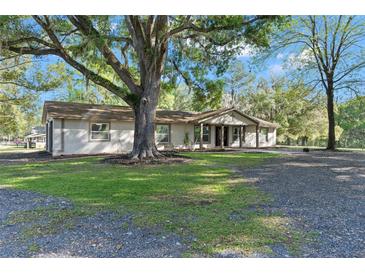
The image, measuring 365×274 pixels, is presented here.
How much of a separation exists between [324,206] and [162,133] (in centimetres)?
1595

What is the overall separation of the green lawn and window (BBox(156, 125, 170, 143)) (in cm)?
Result: 1165

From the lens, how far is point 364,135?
1735 inches

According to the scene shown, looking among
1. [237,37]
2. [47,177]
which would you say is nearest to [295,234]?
[47,177]

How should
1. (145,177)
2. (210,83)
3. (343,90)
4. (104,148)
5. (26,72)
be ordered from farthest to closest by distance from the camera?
(343,90) → (26,72) → (104,148) → (210,83) → (145,177)

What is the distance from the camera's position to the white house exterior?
1647 centimetres

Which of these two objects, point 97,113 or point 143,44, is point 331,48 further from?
point 97,113

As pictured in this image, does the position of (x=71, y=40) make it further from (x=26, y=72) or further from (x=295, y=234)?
(x=295, y=234)

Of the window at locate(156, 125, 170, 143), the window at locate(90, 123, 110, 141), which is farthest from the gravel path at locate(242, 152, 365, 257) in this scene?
the window at locate(156, 125, 170, 143)

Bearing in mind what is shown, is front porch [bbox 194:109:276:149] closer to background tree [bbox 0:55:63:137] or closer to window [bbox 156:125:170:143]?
window [bbox 156:125:170:143]

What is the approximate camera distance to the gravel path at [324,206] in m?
3.24

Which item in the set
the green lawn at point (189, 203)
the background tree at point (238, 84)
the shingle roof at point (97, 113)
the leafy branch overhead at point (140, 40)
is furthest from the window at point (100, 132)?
the background tree at point (238, 84)

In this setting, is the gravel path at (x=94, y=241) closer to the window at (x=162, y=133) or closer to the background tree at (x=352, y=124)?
the window at (x=162, y=133)

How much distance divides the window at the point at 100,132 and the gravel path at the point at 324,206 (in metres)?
11.8

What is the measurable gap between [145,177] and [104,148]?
10.5 m
